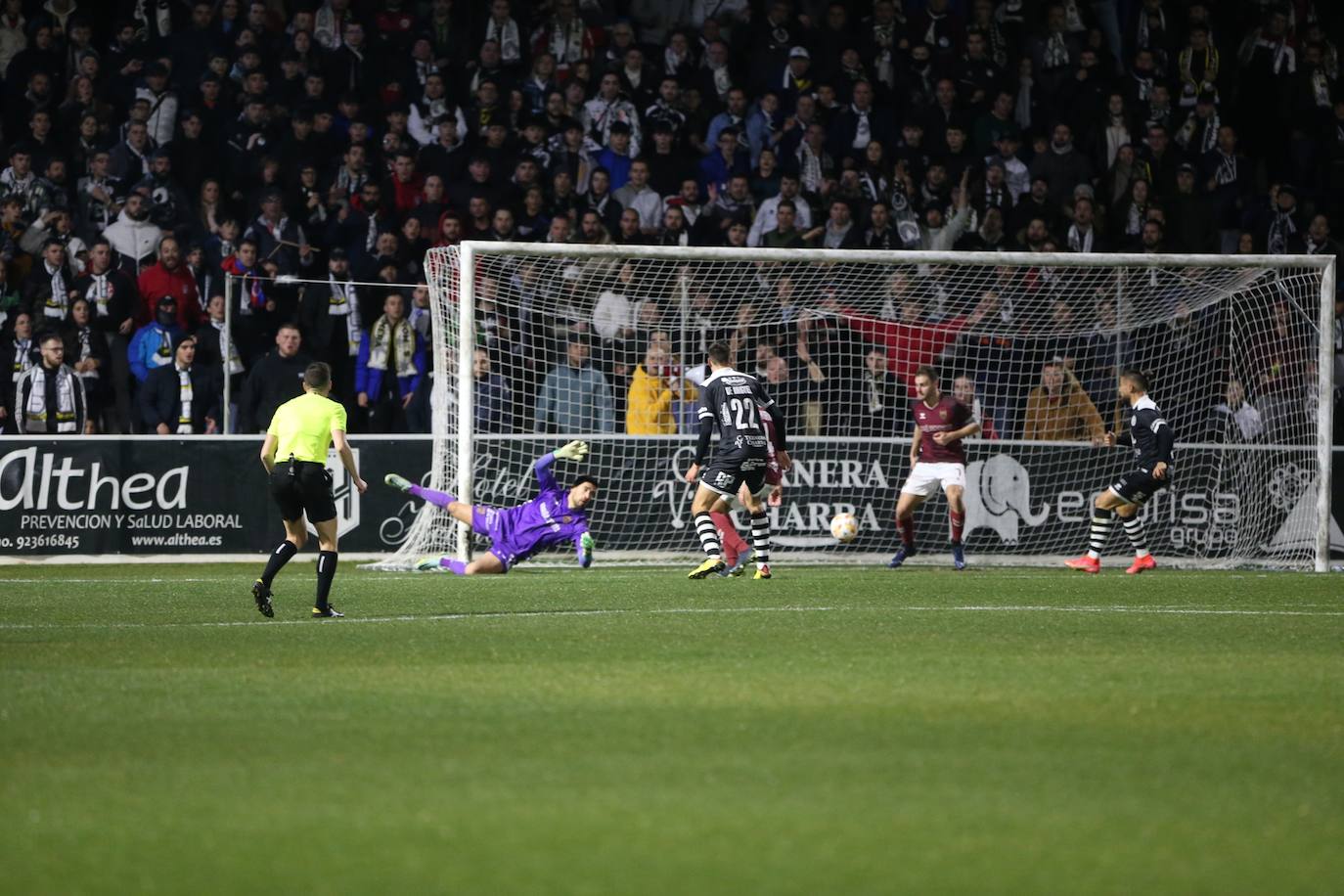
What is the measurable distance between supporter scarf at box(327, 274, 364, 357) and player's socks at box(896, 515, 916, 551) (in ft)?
20.0

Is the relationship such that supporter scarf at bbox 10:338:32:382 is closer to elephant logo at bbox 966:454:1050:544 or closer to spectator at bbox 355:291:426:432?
spectator at bbox 355:291:426:432

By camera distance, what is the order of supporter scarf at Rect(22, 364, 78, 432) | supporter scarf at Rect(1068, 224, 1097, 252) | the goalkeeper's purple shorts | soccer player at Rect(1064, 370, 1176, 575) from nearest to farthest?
the goalkeeper's purple shorts
soccer player at Rect(1064, 370, 1176, 575)
supporter scarf at Rect(22, 364, 78, 432)
supporter scarf at Rect(1068, 224, 1097, 252)

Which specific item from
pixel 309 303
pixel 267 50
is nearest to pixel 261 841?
pixel 309 303

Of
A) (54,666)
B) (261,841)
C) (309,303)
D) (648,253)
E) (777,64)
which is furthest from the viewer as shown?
(777,64)

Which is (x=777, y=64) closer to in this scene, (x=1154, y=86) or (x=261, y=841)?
(x=1154, y=86)

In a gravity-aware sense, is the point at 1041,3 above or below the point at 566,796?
above

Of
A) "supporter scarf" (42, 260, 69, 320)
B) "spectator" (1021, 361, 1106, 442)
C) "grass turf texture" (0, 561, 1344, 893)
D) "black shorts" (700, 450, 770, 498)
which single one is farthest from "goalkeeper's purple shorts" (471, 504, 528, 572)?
"spectator" (1021, 361, 1106, 442)

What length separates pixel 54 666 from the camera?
9.19 m

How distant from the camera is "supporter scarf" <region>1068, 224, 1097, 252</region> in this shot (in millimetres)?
20792

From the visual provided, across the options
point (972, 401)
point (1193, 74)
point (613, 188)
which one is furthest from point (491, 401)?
point (1193, 74)

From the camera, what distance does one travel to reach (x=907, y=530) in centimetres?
1786

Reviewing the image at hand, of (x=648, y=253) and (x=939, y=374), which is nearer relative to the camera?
(x=648, y=253)

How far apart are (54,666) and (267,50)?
1310cm

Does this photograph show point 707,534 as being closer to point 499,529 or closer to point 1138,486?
point 499,529
